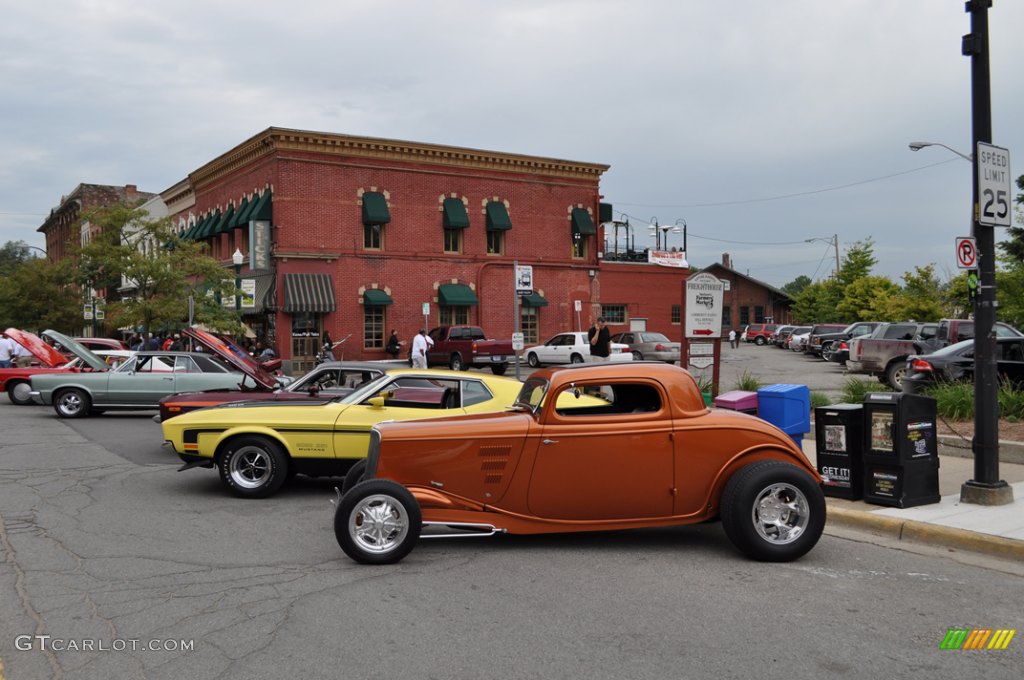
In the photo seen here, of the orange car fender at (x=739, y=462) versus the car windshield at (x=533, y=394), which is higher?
the car windshield at (x=533, y=394)

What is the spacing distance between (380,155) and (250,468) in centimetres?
3069

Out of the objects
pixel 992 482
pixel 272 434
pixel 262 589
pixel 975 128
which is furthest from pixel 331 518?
pixel 975 128

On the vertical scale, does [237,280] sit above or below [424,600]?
above

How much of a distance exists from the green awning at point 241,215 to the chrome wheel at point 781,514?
113 ft

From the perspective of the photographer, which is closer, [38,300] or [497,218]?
→ [497,218]

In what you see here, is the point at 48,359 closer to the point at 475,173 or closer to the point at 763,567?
the point at 763,567

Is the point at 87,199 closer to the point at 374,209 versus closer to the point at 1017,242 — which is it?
the point at 374,209

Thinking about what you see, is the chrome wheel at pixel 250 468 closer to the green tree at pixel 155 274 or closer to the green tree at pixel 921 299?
the green tree at pixel 155 274

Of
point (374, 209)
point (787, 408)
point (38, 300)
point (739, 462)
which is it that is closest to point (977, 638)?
point (739, 462)

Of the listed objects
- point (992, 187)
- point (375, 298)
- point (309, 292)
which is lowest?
point (992, 187)

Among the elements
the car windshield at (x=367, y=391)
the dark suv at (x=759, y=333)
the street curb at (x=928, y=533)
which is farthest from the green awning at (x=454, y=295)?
the street curb at (x=928, y=533)

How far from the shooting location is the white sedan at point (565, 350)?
3600 cm

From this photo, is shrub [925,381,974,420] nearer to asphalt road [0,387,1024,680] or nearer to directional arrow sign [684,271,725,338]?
directional arrow sign [684,271,725,338]

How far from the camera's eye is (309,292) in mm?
36312
